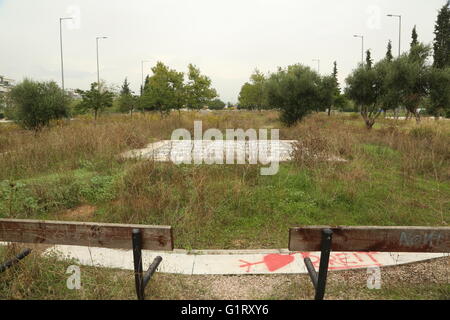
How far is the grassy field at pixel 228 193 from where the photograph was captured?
4.68 metres

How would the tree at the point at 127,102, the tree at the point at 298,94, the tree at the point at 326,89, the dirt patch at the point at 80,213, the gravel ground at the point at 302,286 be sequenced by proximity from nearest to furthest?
1. the gravel ground at the point at 302,286
2. the dirt patch at the point at 80,213
3. the tree at the point at 298,94
4. the tree at the point at 326,89
5. the tree at the point at 127,102

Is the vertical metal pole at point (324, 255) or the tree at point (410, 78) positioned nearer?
the vertical metal pole at point (324, 255)

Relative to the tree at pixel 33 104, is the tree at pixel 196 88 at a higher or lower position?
higher

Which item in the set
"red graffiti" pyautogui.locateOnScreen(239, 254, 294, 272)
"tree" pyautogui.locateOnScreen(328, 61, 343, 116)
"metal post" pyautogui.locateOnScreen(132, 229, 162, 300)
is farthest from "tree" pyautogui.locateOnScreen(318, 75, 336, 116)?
"metal post" pyautogui.locateOnScreen(132, 229, 162, 300)

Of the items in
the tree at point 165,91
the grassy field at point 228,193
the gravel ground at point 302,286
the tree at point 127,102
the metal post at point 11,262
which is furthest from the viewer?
the tree at point 127,102

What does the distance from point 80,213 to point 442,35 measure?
A: 47.8m

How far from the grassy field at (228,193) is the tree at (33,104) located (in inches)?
343

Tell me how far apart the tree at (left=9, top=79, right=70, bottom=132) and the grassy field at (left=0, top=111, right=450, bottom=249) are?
8715 millimetres

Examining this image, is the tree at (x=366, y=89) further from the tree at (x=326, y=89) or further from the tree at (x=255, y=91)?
the tree at (x=255, y=91)

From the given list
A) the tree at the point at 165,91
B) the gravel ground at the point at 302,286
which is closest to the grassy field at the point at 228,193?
the gravel ground at the point at 302,286

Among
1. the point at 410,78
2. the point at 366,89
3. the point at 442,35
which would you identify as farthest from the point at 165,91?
the point at 442,35

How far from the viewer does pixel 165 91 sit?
85.4ft

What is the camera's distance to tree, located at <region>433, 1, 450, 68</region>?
35438mm
